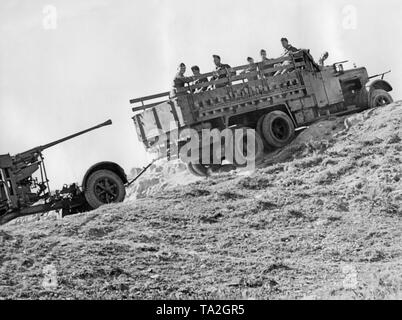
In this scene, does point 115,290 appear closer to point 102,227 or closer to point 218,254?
point 218,254

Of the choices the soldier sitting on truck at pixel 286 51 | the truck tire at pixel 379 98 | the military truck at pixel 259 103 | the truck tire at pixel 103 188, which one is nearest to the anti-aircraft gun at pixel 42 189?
the truck tire at pixel 103 188

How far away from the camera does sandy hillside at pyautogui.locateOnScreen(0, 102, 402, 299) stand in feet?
28.9

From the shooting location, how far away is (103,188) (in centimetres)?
1454

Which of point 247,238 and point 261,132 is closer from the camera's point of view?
point 247,238

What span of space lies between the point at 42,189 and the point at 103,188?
1.12 meters

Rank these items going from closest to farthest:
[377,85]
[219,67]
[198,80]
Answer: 1. [198,80]
2. [219,67]
3. [377,85]

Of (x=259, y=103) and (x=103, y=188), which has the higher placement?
(x=259, y=103)

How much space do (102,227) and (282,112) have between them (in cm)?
765

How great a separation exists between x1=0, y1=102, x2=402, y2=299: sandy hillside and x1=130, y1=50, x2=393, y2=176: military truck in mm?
1631

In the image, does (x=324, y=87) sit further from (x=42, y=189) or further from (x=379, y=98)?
(x=42, y=189)

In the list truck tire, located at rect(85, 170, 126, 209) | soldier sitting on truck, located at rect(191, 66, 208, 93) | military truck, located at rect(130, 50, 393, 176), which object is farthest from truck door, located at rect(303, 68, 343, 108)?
truck tire, located at rect(85, 170, 126, 209)

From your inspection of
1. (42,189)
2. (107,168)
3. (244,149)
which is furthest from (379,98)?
(42,189)

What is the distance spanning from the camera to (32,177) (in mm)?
14391
